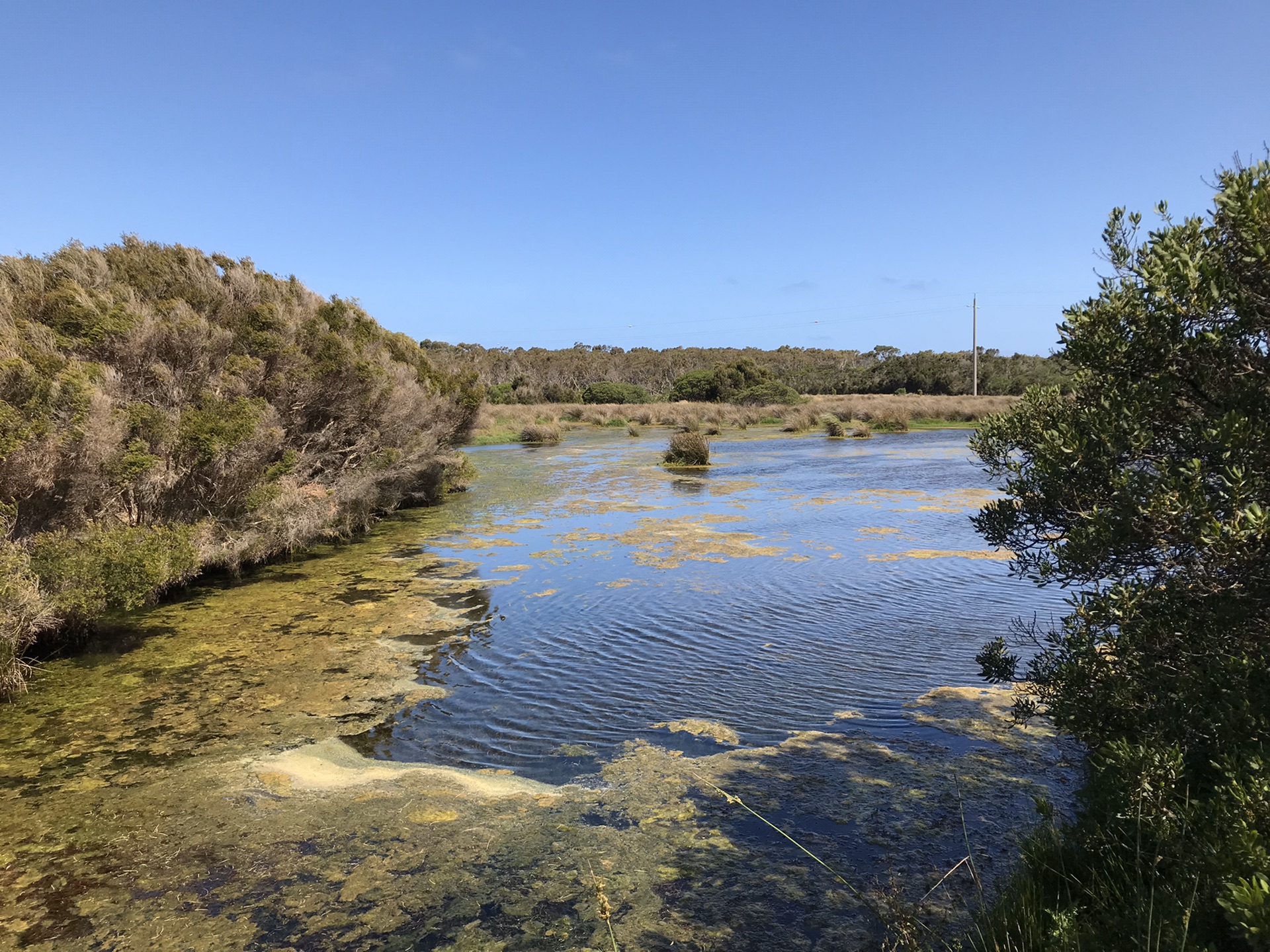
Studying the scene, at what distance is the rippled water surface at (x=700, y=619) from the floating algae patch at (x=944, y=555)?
0.05 m

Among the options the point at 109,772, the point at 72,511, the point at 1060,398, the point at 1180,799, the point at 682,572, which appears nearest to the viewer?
the point at 1180,799

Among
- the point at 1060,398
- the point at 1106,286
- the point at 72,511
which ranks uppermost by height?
the point at 1106,286

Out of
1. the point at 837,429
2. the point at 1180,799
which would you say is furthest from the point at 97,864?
the point at 837,429

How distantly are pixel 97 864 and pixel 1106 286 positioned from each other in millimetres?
5704

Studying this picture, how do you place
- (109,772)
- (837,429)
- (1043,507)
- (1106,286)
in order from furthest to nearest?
(837,429)
(109,772)
(1043,507)
(1106,286)

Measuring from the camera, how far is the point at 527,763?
5.60m

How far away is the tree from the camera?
2562 mm

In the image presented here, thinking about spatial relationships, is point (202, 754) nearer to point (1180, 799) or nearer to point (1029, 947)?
point (1029, 947)

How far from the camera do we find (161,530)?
345 inches

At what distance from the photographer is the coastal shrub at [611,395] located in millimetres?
65500

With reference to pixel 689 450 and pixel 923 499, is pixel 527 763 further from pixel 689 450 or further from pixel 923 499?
pixel 689 450

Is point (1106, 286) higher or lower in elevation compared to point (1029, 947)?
higher

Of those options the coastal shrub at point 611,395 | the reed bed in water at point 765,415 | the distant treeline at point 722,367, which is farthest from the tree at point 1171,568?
the coastal shrub at point 611,395

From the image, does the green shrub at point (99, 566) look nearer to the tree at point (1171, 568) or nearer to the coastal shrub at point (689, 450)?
the tree at point (1171, 568)
